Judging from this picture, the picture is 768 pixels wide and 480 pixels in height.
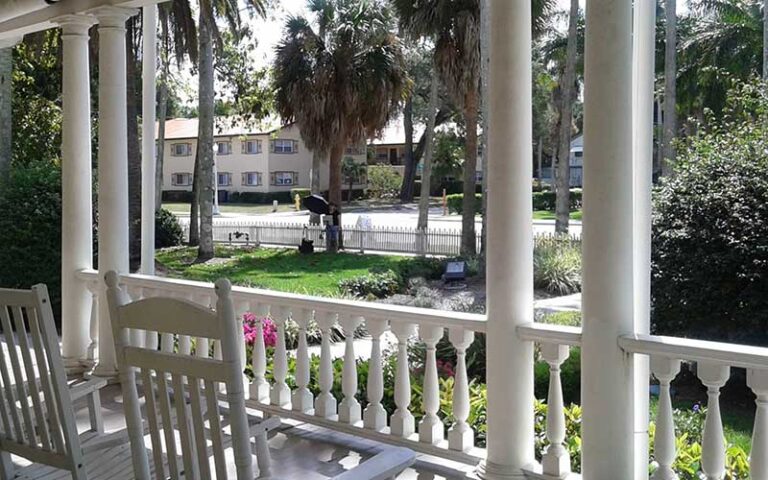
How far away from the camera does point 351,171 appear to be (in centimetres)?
3203

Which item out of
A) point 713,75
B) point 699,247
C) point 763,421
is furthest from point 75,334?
point 713,75

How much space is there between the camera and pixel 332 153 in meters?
17.2

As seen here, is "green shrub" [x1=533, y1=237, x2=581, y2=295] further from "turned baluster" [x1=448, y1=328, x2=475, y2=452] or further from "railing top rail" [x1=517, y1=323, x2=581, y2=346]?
"railing top rail" [x1=517, y1=323, x2=581, y2=346]

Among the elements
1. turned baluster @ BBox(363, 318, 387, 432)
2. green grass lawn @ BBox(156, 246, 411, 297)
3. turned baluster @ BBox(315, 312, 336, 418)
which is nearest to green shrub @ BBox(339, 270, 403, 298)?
green grass lawn @ BBox(156, 246, 411, 297)

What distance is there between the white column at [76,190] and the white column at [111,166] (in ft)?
0.71

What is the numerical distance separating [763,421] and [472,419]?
196cm

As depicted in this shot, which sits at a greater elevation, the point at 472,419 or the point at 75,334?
the point at 75,334

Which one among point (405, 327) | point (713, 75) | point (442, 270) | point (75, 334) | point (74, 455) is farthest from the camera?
point (713, 75)

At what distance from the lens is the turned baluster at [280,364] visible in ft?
12.3

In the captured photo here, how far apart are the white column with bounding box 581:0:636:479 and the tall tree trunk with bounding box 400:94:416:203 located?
23564 millimetres

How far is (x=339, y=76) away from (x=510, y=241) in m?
14.1

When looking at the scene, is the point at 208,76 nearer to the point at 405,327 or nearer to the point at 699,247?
the point at 699,247

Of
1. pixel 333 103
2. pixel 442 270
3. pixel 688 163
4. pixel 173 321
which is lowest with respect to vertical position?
pixel 442 270

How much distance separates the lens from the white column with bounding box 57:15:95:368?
476 centimetres
